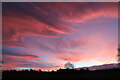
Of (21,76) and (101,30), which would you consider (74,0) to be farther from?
(21,76)

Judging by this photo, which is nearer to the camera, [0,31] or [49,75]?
[49,75]

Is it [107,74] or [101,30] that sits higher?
[101,30]

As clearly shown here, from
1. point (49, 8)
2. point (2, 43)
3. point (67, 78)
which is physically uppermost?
point (49, 8)

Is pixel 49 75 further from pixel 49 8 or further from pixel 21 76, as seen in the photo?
pixel 49 8

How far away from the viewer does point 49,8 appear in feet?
37.9

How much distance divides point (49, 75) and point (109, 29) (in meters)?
6.74

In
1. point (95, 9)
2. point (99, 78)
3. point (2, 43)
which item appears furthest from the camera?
point (2, 43)

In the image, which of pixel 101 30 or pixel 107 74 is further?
pixel 101 30

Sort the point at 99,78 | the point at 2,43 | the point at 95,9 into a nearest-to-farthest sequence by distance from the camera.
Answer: the point at 99,78 < the point at 95,9 < the point at 2,43

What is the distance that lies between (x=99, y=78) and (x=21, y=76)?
4590 millimetres

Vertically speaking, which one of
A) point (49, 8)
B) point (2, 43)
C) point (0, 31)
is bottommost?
point (2, 43)

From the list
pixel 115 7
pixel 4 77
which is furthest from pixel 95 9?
pixel 4 77

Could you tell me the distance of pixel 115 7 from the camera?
11.6 meters

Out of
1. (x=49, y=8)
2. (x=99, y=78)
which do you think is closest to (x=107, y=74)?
(x=99, y=78)
